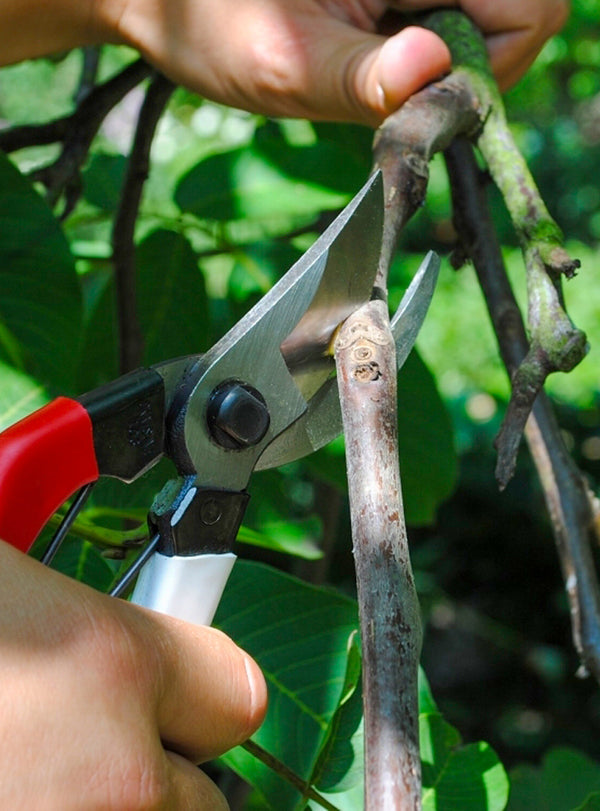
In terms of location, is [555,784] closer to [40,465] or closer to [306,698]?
[306,698]

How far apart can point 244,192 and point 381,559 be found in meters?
0.97

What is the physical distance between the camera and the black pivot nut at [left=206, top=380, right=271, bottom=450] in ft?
2.35

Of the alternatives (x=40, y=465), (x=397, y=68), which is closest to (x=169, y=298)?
(x=397, y=68)

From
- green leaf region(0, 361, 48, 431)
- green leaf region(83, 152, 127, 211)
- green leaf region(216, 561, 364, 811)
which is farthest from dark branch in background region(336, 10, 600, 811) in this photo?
green leaf region(83, 152, 127, 211)

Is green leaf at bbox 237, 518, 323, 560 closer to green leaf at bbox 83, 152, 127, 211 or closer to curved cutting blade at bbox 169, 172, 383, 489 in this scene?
curved cutting blade at bbox 169, 172, 383, 489

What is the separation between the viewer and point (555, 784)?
1.35 meters

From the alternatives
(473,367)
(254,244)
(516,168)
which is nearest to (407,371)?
(254,244)

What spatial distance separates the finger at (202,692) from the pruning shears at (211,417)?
0.07m

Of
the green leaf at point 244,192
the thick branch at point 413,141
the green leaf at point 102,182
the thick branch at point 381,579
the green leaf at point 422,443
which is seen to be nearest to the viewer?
the thick branch at point 381,579

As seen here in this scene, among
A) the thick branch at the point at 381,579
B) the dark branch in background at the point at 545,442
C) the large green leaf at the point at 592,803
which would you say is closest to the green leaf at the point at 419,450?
the dark branch in background at the point at 545,442

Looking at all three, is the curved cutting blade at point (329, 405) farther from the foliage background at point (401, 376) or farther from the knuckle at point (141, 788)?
the knuckle at point (141, 788)

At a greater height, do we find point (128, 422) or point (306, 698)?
point (128, 422)

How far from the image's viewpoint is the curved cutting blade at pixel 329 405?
80 cm

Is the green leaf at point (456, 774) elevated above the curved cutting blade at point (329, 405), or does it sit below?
below
